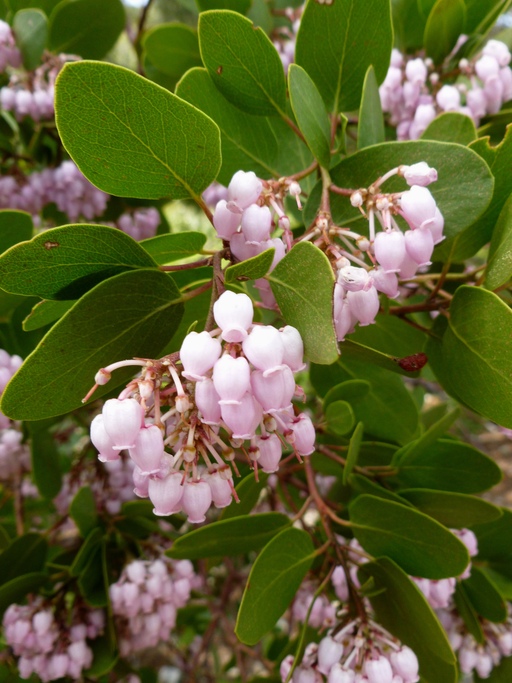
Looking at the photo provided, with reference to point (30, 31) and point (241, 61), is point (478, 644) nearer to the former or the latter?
point (241, 61)

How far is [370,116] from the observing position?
0.96 meters

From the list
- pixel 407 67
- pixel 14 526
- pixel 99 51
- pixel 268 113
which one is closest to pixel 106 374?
pixel 268 113

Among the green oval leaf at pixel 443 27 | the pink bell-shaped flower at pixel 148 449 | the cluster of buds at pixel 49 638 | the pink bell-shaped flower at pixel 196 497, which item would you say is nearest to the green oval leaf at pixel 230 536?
the pink bell-shaped flower at pixel 196 497

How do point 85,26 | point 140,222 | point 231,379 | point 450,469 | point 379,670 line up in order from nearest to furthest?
1. point 231,379
2. point 379,670
3. point 450,469
4. point 85,26
5. point 140,222

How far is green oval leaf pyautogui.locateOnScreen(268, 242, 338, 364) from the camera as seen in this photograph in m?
0.61

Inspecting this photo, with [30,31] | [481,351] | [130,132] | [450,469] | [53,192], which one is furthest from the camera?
[53,192]

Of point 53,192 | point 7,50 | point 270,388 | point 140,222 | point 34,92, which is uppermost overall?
point 270,388

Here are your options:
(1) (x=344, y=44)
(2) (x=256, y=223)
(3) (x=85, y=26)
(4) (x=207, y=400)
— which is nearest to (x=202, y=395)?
(4) (x=207, y=400)

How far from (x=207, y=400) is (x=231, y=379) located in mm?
46

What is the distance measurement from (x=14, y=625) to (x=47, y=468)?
0.36 metres

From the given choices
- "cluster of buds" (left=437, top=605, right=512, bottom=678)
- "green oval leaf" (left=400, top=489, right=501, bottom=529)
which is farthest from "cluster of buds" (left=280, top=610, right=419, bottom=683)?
"cluster of buds" (left=437, top=605, right=512, bottom=678)

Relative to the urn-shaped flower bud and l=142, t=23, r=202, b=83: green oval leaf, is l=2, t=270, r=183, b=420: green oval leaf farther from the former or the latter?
l=142, t=23, r=202, b=83: green oval leaf

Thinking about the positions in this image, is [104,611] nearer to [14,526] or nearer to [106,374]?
[14,526]

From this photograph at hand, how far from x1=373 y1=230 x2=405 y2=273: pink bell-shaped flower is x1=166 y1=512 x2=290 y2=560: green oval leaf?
482mm
